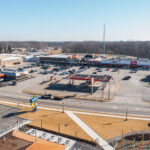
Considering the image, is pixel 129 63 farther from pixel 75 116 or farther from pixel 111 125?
pixel 111 125

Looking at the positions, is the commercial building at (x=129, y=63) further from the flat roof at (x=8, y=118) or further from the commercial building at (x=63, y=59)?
the flat roof at (x=8, y=118)

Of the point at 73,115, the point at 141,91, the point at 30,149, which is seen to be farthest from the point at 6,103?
the point at 141,91

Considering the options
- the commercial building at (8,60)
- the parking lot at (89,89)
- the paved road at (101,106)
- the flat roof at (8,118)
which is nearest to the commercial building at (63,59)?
the commercial building at (8,60)

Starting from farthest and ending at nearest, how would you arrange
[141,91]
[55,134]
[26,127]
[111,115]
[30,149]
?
[141,91] < [111,115] < [26,127] < [55,134] < [30,149]

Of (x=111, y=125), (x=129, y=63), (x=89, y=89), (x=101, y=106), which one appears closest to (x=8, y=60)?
(x=89, y=89)

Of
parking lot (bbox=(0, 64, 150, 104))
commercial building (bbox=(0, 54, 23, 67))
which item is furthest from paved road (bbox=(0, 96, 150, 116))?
commercial building (bbox=(0, 54, 23, 67))

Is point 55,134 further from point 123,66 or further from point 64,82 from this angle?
point 123,66
